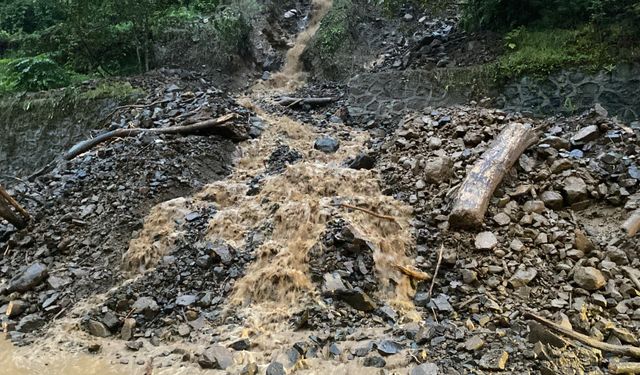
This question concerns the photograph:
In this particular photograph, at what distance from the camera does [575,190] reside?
559cm

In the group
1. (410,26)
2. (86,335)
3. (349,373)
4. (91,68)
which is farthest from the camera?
(410,26)

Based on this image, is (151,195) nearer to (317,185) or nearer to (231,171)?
(231,171)

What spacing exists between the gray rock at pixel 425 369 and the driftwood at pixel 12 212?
5.63m

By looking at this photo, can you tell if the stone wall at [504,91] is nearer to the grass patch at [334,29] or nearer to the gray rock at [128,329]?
the grass patch at [334,29]

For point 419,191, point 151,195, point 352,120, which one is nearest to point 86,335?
point 151,195

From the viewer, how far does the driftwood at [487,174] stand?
550 centimetres


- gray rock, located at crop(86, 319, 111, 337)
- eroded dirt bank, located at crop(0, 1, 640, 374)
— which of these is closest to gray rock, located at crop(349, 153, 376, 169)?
eroded dirt bank, located at crop(0, 1, 640, 374)

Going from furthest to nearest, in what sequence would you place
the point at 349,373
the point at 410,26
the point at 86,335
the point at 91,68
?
1. the point at 410,26
2. the point at 91,68
3. the point at 86,335
4. the point at 349,373

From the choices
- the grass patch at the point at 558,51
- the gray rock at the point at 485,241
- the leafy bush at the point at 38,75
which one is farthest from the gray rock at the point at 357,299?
the leafy bush at the point at 38,75

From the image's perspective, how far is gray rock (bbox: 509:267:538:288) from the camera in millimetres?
4879

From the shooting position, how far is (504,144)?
6203 millimetres

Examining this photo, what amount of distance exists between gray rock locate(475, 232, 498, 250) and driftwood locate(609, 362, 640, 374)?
1662 mm

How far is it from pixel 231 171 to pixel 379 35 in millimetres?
6919

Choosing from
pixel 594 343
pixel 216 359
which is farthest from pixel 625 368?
pixel 216 359
